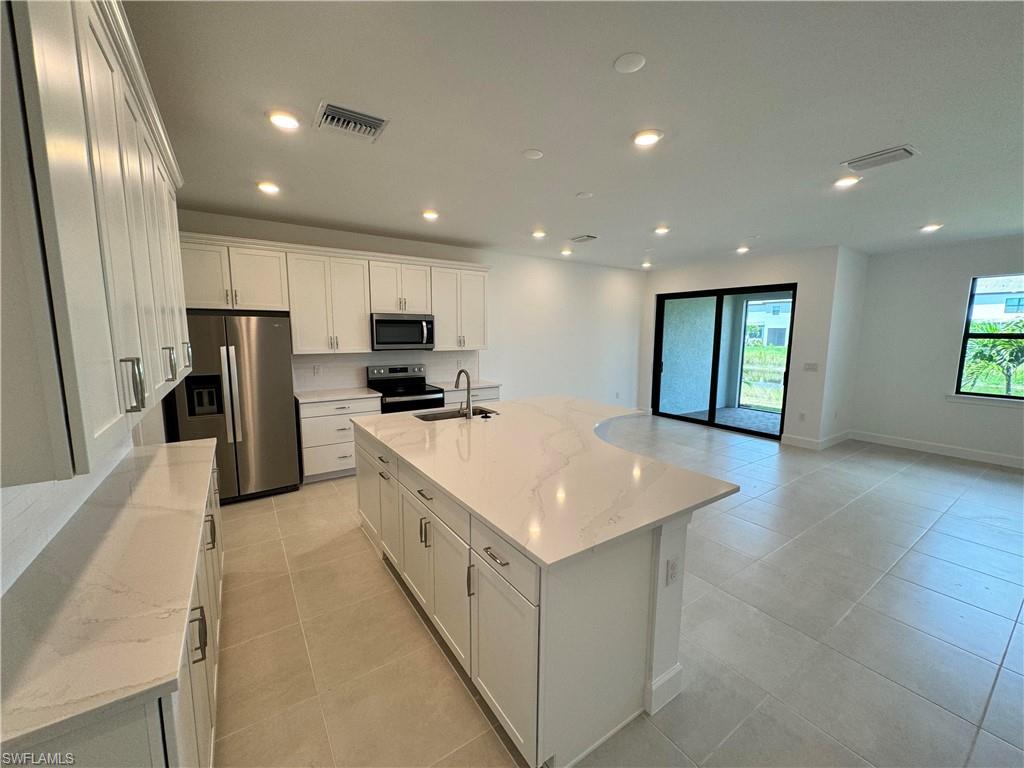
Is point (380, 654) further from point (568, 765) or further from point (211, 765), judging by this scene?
point (568, 765)

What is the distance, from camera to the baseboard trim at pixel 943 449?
476 cm

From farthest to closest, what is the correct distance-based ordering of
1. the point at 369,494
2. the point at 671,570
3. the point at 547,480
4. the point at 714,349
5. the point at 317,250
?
the point at 714,349 → the point at 317,250 → the point at 369,494 → the point at 547,480 → the point at 671,570

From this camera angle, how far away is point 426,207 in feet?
11.7

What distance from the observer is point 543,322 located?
613cm

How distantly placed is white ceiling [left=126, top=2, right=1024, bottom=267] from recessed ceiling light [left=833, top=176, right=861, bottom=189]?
71mm

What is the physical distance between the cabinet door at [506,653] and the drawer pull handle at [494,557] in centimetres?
5

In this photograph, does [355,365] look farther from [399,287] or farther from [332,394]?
[399,287]

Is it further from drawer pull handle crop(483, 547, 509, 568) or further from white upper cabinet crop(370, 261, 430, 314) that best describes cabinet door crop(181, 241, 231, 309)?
drawer pull handle crop(483, 547, 509, 568)

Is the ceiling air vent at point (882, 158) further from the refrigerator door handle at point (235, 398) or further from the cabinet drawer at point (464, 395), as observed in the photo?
the refrigerator door handle at point (235, 398)

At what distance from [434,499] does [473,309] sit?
3.57 m

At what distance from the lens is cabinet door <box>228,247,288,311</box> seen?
3.67 meters

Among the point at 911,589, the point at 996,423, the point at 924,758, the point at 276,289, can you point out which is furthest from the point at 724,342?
the point at 276,289

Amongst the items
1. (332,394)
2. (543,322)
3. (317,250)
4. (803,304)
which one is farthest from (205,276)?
(803,304)

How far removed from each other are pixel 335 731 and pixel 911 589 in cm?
334
